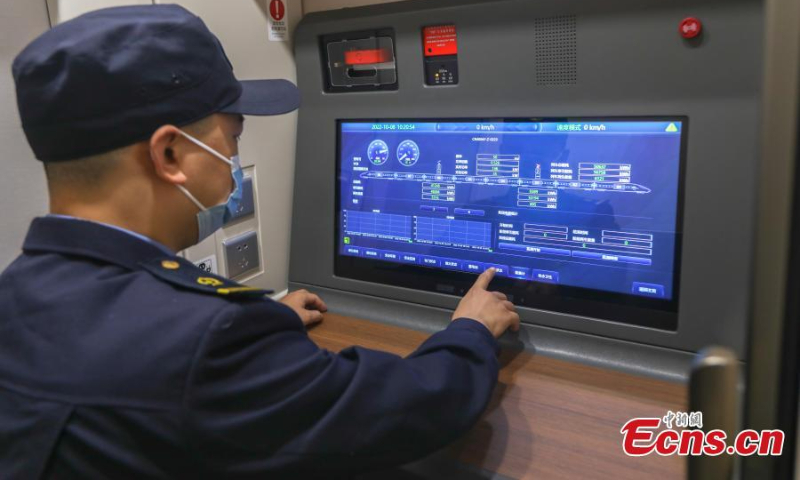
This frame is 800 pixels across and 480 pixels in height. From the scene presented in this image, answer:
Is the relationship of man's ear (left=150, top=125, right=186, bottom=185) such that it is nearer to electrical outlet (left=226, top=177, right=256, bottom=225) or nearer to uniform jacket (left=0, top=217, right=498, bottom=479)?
uniform jacket (left=0, top=217, right=498, bottom=479)

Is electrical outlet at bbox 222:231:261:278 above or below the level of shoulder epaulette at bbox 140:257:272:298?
below

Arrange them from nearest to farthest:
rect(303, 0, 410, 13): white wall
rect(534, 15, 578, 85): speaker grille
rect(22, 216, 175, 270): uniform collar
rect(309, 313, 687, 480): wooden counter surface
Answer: rect(22, 216, 175, 270): uniform collar → rect(309, 313, 687, 480): wooden counter surface → rect(534, 15, 578, 85): speaker grille → rect(303, 0, 410, 13): white wall

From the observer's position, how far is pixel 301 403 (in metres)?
0.84

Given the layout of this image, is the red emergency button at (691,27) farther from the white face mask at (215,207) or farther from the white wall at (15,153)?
the white wall at (15,153)

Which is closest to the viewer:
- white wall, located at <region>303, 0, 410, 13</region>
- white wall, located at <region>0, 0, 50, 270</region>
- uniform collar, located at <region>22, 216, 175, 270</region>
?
uniform collar, located at <region>22, 216, 175, 270</region>

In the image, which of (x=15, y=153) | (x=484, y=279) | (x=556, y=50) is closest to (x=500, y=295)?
(x=484, y=279)

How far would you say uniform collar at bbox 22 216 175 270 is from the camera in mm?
884

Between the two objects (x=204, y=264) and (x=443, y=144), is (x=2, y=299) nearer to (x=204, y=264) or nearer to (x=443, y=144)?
(x=204, y=264)

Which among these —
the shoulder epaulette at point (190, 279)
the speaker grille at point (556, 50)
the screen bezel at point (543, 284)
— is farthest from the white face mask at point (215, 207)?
the speaker grille at point (556, 50)

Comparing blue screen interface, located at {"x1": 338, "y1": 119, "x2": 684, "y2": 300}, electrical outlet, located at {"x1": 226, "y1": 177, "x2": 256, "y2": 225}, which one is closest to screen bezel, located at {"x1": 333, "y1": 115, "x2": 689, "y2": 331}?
blue screen interface, located at {"x1": 338, "y1": 119, "x2": 684, "y2": 300}

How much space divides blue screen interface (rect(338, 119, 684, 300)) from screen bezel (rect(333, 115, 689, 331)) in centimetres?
1

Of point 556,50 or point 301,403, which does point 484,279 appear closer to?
point 556,50

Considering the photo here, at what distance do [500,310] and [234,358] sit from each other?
24.8 inches

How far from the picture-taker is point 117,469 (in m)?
0.81
